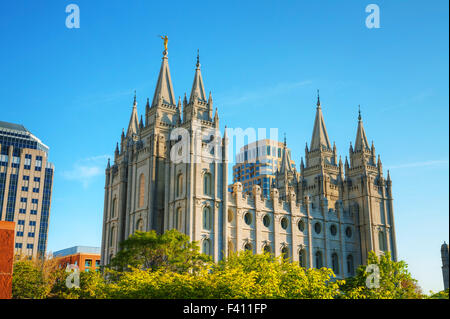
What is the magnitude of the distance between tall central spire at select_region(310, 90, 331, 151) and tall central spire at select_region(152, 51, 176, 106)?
25.3 m

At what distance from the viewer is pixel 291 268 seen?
3634 centimetres

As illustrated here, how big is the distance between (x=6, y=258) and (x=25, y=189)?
351 ft

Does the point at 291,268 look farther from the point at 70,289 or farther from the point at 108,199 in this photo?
the point at 108,199

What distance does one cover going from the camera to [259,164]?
158125 mm

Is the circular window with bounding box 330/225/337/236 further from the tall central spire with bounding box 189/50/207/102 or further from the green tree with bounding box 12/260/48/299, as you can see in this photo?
the green tree with bounding box 12/260/48/299

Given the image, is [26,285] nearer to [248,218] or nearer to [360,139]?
[248,218]

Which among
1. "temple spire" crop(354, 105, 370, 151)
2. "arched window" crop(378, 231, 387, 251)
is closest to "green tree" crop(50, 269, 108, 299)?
"arched window" crop(378, 231, 387, 251)

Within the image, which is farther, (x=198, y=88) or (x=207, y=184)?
(x=198, y=88)

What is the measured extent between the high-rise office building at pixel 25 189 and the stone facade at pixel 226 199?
51.6m

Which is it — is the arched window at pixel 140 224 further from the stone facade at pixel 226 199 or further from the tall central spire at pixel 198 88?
the tall central spire at pixel 198 88

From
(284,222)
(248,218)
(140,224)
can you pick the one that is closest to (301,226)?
(284,222)

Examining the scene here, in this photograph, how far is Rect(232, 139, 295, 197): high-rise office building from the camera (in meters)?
157

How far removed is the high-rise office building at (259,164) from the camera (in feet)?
516

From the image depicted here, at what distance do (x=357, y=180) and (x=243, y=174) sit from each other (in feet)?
293
